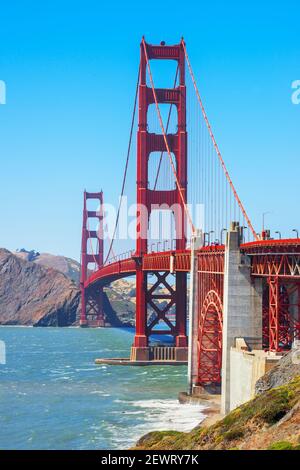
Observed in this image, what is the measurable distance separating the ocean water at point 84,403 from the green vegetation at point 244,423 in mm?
9815

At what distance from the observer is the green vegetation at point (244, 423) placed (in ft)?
82.8

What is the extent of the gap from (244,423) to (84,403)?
25.8 meters

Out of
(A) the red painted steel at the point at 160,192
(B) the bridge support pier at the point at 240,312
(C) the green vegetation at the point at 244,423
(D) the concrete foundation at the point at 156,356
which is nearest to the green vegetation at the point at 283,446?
(C) the green vegetation at the point at 244,423

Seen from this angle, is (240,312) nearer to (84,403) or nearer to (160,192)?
(84,403)

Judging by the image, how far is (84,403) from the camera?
166ft

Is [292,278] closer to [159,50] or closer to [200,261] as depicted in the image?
[200,261]

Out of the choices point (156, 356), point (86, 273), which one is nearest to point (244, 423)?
point (156, 356)

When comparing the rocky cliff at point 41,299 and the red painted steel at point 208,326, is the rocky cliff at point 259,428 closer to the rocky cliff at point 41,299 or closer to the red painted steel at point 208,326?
the red painted steel at point 208,326

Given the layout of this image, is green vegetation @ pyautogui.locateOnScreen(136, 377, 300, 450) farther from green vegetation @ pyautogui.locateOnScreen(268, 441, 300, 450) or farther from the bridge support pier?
the bridge support pier

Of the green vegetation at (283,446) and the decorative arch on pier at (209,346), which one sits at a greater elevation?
the decorative arch on pier at (209,346)

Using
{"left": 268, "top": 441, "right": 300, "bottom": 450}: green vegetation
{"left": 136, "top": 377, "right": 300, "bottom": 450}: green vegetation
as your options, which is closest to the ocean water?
{"left": 136, "top": 377, "right": 300, "bottom": 450}: green vegetation

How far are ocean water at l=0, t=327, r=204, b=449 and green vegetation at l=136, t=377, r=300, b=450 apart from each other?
9.82 m

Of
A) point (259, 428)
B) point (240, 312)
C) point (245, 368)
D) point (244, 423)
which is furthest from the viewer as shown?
point (240, 312)
